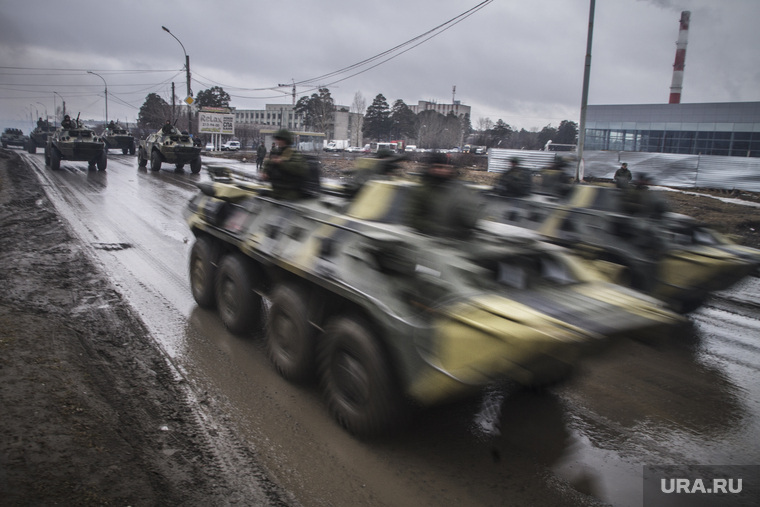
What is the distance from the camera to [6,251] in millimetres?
8188

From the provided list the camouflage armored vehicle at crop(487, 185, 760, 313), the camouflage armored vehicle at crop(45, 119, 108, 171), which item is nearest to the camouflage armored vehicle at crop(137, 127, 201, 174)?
the camouflage armored vehicle at crop(45, 119, 108, 171)

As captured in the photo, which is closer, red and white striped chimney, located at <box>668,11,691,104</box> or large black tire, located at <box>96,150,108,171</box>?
large black tire, located at <box>96,150,108,171</box>

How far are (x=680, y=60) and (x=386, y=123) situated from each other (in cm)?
3954

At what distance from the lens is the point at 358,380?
3545 mm

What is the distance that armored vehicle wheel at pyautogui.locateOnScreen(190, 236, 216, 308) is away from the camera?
19.5 ft

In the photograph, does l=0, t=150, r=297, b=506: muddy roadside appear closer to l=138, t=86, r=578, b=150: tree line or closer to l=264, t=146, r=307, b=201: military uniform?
l=264, t=146, r=307, b=201: military uniform

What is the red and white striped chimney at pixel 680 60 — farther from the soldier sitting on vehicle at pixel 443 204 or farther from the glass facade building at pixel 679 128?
the soldier sitting on vehicle at pixel 443 204

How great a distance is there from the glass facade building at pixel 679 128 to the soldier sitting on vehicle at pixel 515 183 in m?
33.0

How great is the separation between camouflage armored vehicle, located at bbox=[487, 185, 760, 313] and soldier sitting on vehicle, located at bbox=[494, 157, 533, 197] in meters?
0.60

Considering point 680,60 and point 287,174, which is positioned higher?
point 680,60

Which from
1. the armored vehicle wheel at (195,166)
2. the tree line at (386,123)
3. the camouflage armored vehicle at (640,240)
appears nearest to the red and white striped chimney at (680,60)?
the tree line at (386,123)

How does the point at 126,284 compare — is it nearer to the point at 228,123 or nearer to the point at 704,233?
the point at 704,233

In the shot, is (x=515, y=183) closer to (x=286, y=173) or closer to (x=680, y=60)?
(x=286, y=173)

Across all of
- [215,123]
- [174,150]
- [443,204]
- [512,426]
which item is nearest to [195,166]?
[174,150]
